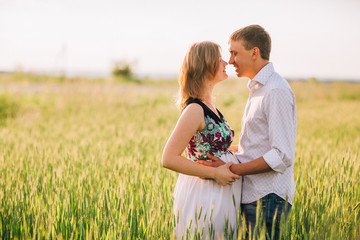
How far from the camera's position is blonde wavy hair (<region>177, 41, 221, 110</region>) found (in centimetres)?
176

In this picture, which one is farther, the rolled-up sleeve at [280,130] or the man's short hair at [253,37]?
the man's short hair at [253,37]

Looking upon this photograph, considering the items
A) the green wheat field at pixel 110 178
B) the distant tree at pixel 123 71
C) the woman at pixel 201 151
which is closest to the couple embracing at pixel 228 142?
the woman at pixel 201 151

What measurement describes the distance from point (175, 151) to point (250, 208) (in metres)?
0.52

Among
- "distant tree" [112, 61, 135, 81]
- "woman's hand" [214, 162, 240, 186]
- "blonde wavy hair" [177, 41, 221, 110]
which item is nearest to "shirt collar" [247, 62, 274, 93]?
"blonde wavy hair" [177, 41, 221, 110]

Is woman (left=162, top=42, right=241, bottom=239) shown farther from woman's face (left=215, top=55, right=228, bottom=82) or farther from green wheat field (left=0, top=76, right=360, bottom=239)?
green wheat field (left=0, top=76, right=360, bottom=239)

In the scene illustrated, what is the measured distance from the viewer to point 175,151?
1.68 meters

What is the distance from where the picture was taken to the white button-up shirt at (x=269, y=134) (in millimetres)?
1638

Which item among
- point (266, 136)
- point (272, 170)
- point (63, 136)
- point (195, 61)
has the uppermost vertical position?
point (195, 61)

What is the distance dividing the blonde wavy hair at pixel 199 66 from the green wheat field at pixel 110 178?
33cm

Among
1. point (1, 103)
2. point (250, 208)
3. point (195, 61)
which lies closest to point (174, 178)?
point (250, 208)

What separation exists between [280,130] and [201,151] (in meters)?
0.43

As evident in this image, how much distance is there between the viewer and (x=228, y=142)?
184 cm

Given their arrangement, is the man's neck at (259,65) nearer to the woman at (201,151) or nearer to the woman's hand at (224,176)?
the woman at (201,151)

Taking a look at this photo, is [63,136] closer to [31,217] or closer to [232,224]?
[31,217]
